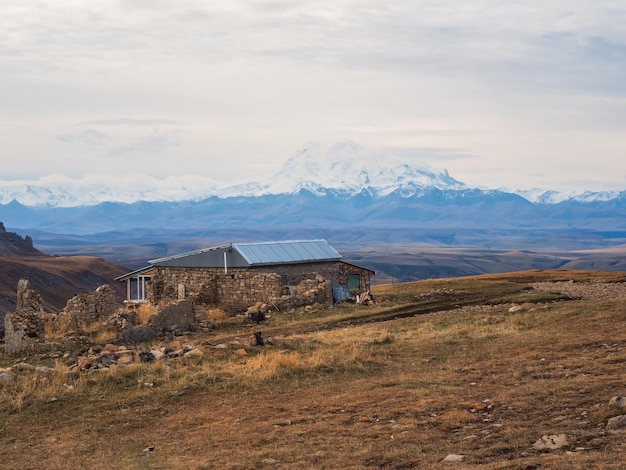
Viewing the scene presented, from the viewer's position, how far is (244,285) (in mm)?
38062

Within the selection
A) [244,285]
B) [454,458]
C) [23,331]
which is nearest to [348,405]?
[454,458]

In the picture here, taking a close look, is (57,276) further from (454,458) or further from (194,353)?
(454,458)

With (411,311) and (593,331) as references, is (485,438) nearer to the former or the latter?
(593,331)

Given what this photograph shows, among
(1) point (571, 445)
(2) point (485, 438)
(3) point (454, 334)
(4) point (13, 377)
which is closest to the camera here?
(1) point (571, 445)

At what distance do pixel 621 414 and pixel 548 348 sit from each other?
701 cm

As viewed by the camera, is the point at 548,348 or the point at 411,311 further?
the point at 411,311

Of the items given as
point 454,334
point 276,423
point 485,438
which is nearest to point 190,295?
point 454,334

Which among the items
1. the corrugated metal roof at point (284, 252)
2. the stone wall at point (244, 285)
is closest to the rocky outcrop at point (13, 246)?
the stone wall at point (244, 285)

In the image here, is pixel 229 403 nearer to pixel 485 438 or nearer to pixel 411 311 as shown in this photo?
pixel 485 438

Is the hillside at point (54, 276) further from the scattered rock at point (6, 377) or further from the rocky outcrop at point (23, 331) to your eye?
the scattered rock at point (6, 377)

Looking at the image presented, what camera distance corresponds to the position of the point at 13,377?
55.6 feet

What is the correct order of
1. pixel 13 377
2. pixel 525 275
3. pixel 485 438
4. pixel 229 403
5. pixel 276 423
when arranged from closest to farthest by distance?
1. pixel 485 438
2. pixel 276 423
3. pixel 229 403
4. pixel 13 377
5. pixel 525 275

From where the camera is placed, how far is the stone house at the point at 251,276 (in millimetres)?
37156

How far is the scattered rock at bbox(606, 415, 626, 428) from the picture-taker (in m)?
10.3
